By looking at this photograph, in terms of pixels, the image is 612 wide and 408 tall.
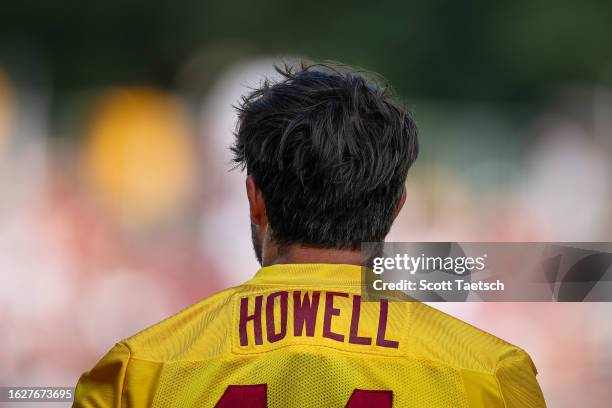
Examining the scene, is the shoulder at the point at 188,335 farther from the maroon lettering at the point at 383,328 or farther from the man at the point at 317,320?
the maroon lettering at the point at 383,328

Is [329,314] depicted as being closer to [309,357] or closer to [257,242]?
[309,357]

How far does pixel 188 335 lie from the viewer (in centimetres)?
124

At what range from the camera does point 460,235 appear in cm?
414

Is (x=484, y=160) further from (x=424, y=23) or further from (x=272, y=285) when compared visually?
(x=272, y=285)

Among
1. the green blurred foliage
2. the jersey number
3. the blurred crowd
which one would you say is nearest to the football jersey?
the jersey number

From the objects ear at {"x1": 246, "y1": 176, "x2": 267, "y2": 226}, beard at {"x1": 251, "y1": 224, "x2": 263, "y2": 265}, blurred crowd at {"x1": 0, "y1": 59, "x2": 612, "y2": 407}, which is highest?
blurred crowd at {"x1": 0, "y1": 59, "x2": 612, "y2": 407}

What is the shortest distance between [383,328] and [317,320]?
3.5 inches

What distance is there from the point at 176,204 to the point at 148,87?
0.59 m

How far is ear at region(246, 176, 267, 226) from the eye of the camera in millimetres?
1328

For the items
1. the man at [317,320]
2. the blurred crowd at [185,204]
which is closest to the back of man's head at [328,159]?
the man at [317,320]

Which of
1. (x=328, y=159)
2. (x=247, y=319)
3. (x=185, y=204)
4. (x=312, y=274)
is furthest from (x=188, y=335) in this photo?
(x=185, y=204)

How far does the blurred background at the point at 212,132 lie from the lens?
4074 mm

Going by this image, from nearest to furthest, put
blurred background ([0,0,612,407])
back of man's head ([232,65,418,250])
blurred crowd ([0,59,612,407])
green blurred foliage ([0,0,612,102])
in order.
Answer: back of man's head ([232,65,418,250]), blurred crowd ([0,59,612,407]), blurred background ([0,0,612,407]), green blurred foliage ([0,0,612,102])

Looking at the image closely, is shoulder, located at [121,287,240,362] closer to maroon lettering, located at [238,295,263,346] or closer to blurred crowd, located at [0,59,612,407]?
maroon lettering, located at [238,295,263,346]
